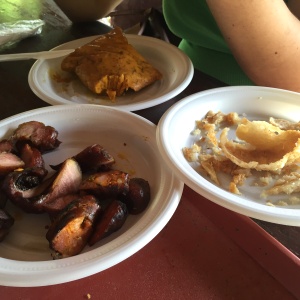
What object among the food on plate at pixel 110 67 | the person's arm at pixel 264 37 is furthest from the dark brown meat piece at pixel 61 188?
the person's arm at pixel 264 37

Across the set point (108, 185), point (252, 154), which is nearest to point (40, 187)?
point (108, 185)

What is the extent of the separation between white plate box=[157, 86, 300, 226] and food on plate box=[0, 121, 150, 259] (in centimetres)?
9

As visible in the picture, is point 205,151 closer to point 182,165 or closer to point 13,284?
point 182,165

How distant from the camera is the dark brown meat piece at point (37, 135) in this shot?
0.75 m

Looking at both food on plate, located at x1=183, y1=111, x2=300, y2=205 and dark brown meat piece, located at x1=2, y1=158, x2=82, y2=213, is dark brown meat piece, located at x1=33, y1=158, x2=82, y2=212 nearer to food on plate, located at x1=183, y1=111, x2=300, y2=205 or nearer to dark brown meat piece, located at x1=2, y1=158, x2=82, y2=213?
dark brown meat piece, located at x1=2, y1=158, x2=82, y2=213

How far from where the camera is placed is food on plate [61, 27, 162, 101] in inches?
38.9

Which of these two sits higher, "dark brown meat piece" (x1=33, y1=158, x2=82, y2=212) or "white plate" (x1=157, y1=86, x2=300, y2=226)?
"white plate" (x1=157, y1=86, x2=300, y2=226)

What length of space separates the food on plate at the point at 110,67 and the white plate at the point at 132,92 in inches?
1.1

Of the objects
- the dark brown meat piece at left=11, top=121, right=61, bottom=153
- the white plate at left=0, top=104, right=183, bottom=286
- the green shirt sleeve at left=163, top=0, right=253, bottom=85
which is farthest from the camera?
the green shirt sleeve at left=163, top=0, right=253, bottom=85

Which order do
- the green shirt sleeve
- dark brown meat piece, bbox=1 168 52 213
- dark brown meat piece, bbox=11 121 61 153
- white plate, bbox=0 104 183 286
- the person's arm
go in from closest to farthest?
1. white plate, bbox=0 104 183 286
2. dark brown meat piece, bbox=1 168 52 213
3. dark brown meat piece, bbox=11 121 61 153
4. the person's arm
5. the green shirt sleeve

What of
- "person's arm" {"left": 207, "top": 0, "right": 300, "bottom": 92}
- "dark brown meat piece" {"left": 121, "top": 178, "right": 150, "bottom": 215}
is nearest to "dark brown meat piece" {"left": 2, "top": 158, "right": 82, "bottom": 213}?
"dark brown meat piece" {"left": 121, "top": 178, "right": 150, "bottom": 215}

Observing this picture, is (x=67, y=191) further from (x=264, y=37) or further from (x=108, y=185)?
(x=264, y=37)

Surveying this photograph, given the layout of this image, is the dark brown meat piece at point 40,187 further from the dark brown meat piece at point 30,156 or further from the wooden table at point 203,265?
the wooden table at point 203,265

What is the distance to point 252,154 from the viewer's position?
0.78 m
